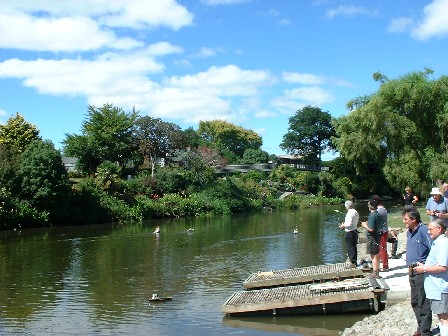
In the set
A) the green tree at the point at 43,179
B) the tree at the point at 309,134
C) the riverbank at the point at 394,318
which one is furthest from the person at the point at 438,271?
the tree at the point at 309,134

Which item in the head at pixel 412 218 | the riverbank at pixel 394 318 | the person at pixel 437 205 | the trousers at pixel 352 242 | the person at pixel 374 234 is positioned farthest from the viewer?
the trousers at pixel 352 242

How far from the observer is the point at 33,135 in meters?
55.5

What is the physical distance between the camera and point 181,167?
55.8 metres

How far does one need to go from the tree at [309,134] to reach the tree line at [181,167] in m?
15.1

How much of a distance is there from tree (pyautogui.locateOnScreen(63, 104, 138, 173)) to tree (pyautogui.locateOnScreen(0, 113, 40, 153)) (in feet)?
15.7

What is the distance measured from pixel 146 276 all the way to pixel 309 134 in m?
70.9

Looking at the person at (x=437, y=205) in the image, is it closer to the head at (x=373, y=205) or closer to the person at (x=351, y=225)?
the head at (x=373, y=205)

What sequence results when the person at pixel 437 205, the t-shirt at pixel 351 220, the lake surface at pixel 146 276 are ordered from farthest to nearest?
the t-shirt at pixel 351 220
the lake surface at pixel 146 276
the person at pixel 437 205

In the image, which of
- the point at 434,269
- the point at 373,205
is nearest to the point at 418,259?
the point at 434,269

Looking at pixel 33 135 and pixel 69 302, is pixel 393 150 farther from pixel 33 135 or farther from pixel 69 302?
pixel 33 135

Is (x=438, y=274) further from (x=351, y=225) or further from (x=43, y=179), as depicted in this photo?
(x=43, y=179)

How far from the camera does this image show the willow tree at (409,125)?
3453 cm

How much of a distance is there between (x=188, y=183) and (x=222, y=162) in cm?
1034

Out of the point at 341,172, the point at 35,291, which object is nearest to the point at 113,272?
the point at 35,291
